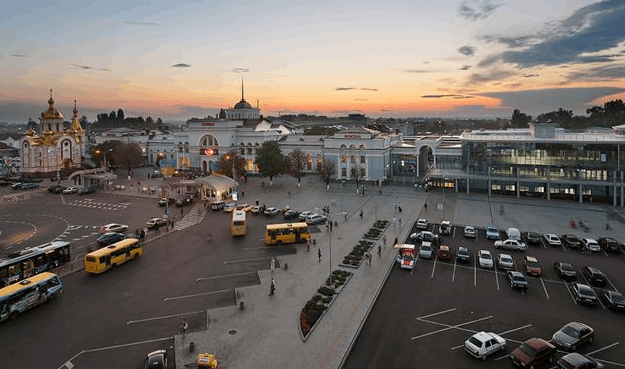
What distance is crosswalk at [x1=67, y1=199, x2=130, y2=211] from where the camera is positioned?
57875 millimetres

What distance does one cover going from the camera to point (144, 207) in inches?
2272

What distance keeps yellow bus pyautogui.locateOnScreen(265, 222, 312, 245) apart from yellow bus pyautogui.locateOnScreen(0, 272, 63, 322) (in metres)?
17.2

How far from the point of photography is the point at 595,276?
→ 96.7 ft

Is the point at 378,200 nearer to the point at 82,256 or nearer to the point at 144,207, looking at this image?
the point at 144,207

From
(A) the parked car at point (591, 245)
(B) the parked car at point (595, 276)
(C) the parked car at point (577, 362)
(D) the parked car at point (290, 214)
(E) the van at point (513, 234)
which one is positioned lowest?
(C) the parked car at point (577, 362)

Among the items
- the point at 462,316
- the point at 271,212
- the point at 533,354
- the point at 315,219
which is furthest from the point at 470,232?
the point at 271,212

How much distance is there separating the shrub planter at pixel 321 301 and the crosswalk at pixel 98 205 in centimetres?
3885

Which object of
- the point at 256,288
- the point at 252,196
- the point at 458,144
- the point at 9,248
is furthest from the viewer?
the point at 458,144

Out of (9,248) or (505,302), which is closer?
(505,302)

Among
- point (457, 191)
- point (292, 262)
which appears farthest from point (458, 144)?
point (292, 262)

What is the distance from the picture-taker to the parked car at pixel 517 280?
2844cm

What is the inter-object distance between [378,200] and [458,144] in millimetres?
27387

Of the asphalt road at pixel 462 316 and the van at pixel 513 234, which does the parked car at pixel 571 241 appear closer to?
the asphalt road at pixel 462 316

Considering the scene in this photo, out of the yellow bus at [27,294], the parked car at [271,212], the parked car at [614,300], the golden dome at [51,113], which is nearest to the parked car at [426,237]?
the parked car at [614,300]
